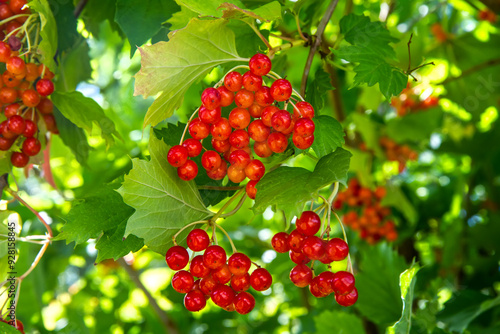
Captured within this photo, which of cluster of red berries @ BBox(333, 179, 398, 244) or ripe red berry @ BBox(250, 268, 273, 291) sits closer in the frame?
ripe red berry @ BBox(250, 268, 273, 291)

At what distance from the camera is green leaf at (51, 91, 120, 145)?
0.81 m

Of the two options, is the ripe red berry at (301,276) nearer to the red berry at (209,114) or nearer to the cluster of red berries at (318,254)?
the cluster of red berries at (318,254)

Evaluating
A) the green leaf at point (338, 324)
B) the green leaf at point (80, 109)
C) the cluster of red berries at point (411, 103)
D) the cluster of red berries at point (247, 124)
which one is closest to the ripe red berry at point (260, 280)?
the cluster of red berries at point (247, 124)

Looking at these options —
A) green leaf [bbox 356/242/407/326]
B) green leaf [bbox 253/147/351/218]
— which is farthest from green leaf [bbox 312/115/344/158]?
green leaf [bbox 356/242/407/326]

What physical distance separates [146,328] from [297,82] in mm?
1008

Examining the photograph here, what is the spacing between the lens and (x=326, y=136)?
65 centimetres

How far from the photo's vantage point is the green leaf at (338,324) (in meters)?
1.09

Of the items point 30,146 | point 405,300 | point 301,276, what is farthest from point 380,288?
point 30,146

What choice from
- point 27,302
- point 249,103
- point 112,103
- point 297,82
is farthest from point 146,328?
point 249,103

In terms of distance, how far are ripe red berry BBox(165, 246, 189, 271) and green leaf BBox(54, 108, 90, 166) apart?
40cm

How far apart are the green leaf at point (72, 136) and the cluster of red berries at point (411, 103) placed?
1.26m

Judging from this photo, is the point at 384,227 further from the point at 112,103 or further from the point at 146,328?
the point at 112,103

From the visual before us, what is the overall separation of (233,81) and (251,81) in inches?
0.9

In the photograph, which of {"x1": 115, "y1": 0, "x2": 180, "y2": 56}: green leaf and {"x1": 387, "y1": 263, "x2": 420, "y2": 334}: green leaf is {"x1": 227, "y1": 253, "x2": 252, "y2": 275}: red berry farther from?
{"x1": 115, "y1": 0, "x2": 180, "y2": 56}: green leaf
